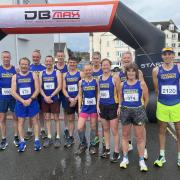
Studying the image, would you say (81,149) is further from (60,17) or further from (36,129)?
(60,17)

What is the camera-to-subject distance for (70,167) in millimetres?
5031

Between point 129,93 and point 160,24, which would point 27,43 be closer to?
point 129,93

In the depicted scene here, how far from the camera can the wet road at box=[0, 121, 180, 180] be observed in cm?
463

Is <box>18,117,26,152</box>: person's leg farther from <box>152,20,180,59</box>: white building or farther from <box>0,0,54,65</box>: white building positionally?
<box>152,20,180,59</box>: white building

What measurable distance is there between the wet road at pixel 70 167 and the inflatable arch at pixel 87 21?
2527 millimetres

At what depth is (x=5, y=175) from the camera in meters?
4.71

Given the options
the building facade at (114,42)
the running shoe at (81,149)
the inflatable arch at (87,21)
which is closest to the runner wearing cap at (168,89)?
the running shoe at (81,149)

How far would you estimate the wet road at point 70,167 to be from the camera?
15.2 feet

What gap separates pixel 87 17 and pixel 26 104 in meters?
2.50

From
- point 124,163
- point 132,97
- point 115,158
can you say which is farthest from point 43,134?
point 132,97

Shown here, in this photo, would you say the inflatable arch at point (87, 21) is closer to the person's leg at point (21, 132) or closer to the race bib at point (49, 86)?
the race bib at point (49, 86)

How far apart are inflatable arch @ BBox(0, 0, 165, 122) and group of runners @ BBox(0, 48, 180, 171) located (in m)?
1.02

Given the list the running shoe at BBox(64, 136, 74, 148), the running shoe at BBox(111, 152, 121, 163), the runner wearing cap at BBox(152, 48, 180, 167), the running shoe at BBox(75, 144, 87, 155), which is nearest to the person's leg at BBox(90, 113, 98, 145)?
the running shoe at BBox(75, 144, 87, 155)

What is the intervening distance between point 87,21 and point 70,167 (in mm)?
3380
